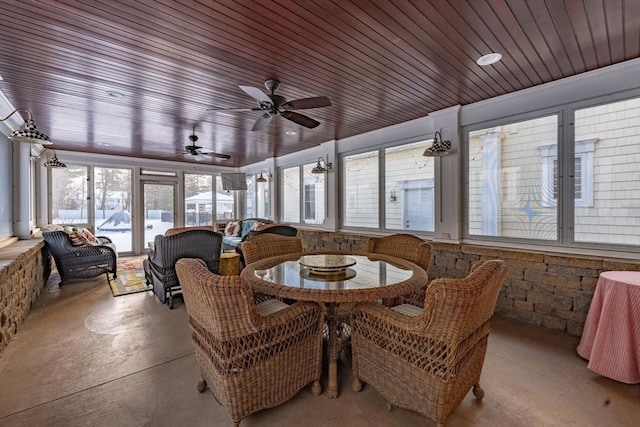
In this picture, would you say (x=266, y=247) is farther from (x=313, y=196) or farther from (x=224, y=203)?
(x=224, y=203)

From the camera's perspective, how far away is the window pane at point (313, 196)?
20.9ft

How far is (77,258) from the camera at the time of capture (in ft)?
15.1

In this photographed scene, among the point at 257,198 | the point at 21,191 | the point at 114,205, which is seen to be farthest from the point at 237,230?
the point at 21,191

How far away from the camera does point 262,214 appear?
27.3 feet

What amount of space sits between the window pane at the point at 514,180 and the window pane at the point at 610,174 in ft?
0.81

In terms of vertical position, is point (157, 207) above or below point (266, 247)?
above

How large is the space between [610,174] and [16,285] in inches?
246

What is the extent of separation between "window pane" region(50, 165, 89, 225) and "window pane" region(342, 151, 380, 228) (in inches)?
249

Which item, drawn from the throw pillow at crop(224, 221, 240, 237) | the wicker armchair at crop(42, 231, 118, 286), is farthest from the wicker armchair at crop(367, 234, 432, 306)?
the throw pillow at crop(224, 221, 240, 237)

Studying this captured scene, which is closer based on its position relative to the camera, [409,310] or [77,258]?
[409,310]

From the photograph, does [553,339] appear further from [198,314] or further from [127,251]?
[127,251]

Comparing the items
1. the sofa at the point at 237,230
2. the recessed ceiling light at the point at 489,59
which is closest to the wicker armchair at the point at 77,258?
the sofa at the point at 237,230

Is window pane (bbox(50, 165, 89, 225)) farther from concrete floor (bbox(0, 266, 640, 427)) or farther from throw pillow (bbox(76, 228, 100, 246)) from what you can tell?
concrete floor (bbox(0, 266, 640, 427))

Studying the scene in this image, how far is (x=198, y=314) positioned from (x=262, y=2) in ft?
6.65
